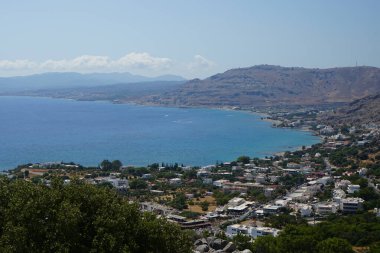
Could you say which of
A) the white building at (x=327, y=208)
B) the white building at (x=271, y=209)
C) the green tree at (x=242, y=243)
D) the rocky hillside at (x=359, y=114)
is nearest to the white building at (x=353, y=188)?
the white building at (x=327, y=208)

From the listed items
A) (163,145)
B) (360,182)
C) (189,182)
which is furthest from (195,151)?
(360,182)

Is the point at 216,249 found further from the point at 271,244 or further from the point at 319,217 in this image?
the point at 319,217

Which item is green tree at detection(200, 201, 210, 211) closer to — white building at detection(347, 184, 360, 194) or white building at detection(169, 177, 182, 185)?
white building at detection(169, 177, 182, 185)

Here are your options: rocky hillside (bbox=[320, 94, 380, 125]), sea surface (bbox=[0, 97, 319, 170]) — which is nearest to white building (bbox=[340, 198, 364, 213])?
sea surface (bbox=[0, 97, 319, 170])

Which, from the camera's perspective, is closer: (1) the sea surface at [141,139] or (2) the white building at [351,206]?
(2) the white building at [351,206]

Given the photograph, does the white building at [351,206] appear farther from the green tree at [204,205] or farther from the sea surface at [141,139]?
the sea surface at [141,139]

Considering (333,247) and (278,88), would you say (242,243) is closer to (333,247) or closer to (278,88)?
(333,247)
